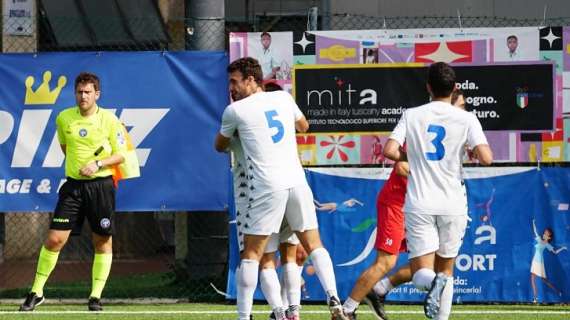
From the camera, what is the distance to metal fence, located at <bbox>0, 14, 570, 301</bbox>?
13.0 meters

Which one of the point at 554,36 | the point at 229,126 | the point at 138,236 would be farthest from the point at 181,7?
the point at 229,126

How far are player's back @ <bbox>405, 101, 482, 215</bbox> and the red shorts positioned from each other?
171 cm

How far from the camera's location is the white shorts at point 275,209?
915 centimetres

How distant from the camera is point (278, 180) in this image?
Result: 30.1ft

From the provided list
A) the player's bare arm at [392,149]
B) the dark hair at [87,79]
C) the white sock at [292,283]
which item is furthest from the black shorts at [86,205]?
the player's bare arm at [392,149]

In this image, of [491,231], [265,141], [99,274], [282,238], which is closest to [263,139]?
[265,141]

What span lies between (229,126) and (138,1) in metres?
9.94

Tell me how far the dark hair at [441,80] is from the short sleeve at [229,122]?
1.42 metres

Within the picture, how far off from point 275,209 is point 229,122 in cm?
70

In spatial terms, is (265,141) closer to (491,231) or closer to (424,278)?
(424,278)

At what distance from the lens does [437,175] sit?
8617mm

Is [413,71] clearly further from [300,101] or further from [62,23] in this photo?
[62,23]

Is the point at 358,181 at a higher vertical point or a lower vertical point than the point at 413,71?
lower

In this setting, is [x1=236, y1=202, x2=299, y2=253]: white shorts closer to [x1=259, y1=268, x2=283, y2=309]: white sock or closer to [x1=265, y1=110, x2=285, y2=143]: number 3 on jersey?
[x1=259, y1=268, x2=283, y2=309]: white sock
